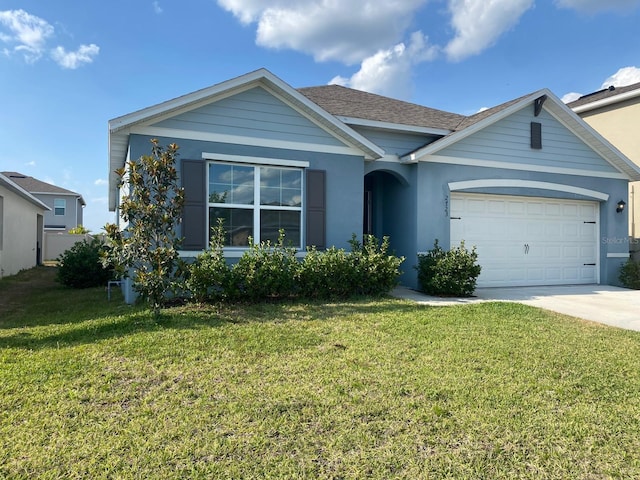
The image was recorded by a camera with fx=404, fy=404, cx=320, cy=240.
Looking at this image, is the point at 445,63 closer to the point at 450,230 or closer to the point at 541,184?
the point at 541,184

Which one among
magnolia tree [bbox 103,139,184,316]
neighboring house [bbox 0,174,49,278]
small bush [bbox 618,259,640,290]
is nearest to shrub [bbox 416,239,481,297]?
magnolia tree [bbox 103,139,184,316]

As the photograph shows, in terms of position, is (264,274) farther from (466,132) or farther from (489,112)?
(489,112)

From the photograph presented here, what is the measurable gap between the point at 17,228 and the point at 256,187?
12.4 meters

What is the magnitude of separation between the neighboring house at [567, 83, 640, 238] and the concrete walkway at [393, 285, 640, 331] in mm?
4737

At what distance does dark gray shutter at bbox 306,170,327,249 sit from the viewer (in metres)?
8.62

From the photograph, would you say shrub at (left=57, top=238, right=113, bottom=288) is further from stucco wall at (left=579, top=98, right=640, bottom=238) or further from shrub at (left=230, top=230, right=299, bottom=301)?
stucco wall at (left=579, top=98, right=640, bottom=238)

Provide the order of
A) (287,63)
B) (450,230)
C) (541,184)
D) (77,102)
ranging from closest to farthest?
(450,230) → (541,184) → (77,102) → (287,63)

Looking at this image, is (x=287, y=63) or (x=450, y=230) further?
(x=287, y=63)

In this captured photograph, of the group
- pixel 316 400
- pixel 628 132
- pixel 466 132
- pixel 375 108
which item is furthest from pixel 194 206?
pixel 628 132

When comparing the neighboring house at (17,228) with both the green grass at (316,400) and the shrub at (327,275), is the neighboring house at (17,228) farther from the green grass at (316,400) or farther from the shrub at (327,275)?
the shrub at (327,275)

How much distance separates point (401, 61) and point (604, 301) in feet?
32.5

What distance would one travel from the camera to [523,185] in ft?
34.9

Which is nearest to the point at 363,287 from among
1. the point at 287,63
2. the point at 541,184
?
the point at 541,184

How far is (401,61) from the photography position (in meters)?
14.1
